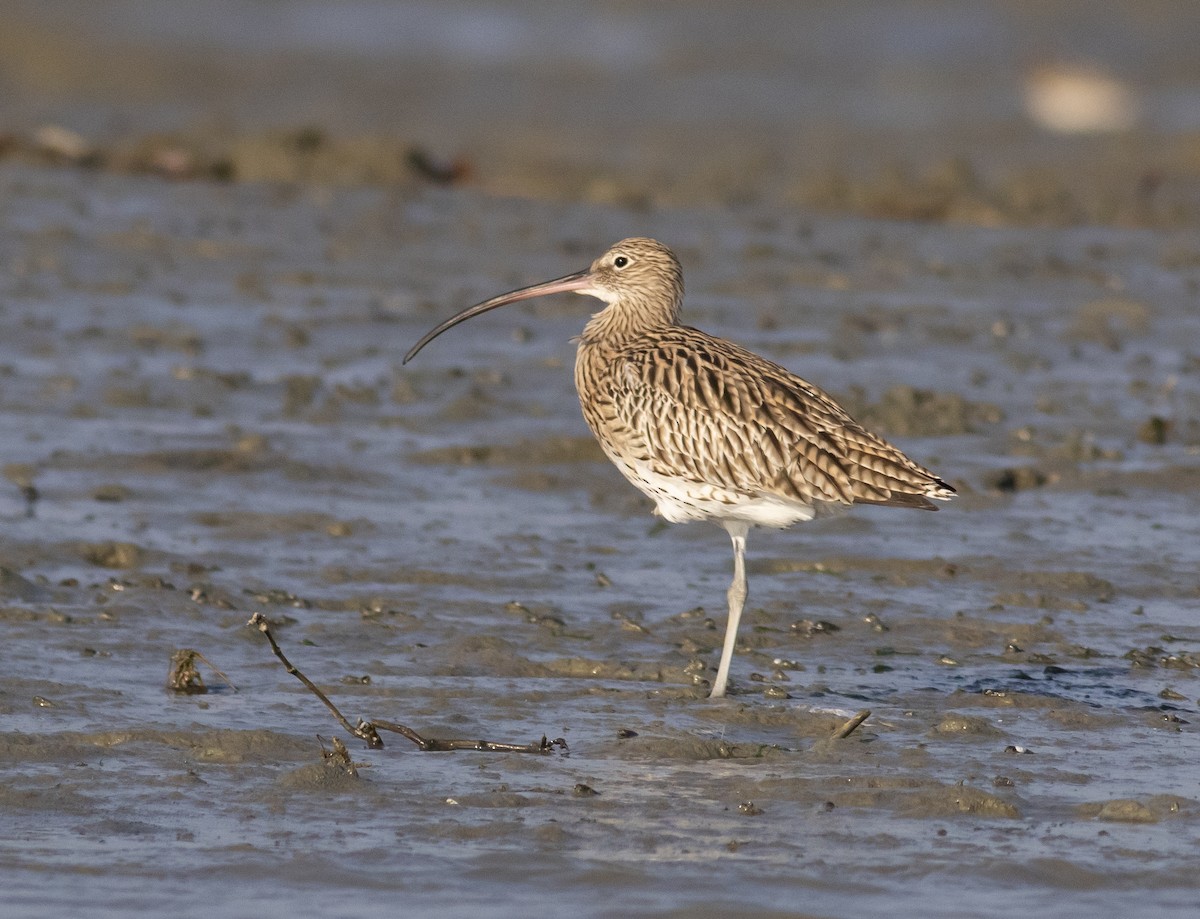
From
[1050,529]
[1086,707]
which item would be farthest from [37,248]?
[1086,707]

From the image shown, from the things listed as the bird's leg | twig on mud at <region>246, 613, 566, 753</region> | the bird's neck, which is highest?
the bird's neck

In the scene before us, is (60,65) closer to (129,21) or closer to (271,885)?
(129,21)

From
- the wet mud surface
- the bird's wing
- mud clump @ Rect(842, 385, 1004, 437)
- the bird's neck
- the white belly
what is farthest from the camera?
mud clump @ Rect(842, 385, 1004, 437)

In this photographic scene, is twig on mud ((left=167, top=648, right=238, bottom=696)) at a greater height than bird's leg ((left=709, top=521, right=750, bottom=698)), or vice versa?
bird's leg ((left=709, top=521, right=750, bottom=698))

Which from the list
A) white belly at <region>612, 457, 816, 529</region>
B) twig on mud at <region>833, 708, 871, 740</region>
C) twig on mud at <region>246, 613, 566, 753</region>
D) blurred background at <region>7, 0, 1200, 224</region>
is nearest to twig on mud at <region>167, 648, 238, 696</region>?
twig on mud at <region>246, 613, 566, 753</region>

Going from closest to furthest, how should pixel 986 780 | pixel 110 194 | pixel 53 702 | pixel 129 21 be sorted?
pixel 986 780, pixel 53 702, pixel 110 194, pixel 129 21

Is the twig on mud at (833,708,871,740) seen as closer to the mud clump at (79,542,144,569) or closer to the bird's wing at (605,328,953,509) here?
the bird's wing at (605,328,953,509)

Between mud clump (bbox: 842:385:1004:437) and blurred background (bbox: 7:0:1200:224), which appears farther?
blurred background (bbox: 7:0:1200:224)

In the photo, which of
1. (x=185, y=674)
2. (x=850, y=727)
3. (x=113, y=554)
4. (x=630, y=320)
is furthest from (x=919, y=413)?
(x=185, y=674)

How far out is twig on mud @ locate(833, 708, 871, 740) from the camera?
22.6 feet

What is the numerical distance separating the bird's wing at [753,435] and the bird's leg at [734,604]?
33 cm

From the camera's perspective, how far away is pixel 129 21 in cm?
2861

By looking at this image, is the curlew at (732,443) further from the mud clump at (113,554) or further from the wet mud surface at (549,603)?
the mud clump at (113,554)

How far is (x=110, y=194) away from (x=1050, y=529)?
33.6 ft
